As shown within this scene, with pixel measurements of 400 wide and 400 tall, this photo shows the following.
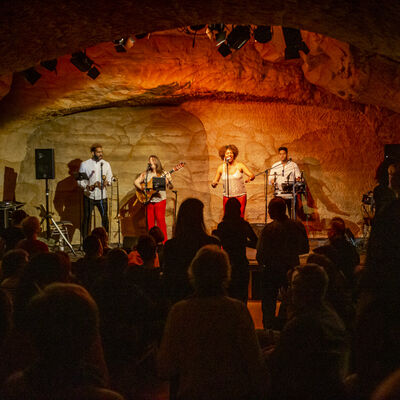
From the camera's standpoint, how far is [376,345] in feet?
6.63

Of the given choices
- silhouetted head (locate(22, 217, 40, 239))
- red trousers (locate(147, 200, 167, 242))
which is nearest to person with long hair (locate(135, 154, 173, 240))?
red trousers (locate(147, 200, 167, 242))

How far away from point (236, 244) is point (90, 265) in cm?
123

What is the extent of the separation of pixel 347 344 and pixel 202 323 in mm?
758

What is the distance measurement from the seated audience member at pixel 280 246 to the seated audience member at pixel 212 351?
2123 millimetres

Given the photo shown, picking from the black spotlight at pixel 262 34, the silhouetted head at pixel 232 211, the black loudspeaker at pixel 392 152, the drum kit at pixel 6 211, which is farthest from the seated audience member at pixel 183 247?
the black loudspeaker at pixel 392 152

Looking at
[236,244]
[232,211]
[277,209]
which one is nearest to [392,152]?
[277,209]

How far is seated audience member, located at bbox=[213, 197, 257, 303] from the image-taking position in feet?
12.6

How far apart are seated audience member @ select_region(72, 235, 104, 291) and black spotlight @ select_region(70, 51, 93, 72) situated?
4.38 m

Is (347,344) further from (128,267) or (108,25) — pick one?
(108,25)

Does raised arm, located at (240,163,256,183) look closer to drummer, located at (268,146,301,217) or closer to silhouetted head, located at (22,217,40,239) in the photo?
drummer, located at (268,146,301,217)

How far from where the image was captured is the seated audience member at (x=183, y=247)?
125 inches

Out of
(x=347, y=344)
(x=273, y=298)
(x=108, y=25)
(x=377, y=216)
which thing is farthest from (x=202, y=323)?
(x=108, y=25)

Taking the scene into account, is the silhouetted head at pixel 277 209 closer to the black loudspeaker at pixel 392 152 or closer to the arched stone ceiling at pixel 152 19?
the arched stone ceiling at pixel 152 19

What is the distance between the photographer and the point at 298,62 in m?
8.66
